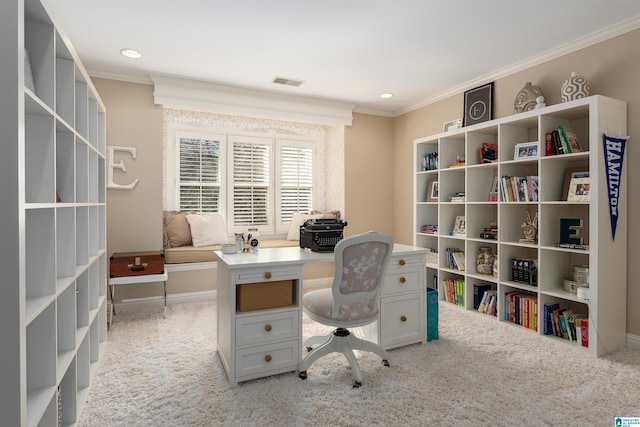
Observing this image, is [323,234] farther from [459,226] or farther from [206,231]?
[206,231]

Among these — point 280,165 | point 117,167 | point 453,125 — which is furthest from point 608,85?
point 117,167

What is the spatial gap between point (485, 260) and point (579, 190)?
3.70 ft

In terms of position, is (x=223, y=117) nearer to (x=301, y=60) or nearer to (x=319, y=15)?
(x=301, y=60)

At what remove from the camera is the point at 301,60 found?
353 centimetres

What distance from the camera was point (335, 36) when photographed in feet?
9.89

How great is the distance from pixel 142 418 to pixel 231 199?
324cm

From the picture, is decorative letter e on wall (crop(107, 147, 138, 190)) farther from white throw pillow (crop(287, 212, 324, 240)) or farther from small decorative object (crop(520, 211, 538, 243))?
small decorative object (crop(520, 211, 538, 243))

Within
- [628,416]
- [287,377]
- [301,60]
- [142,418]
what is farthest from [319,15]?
[628,416]

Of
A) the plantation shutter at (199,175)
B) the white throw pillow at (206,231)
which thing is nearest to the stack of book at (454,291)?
the white throw pillow at (206,231)

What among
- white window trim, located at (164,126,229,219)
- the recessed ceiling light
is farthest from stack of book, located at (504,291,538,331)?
the recessed ceiling light

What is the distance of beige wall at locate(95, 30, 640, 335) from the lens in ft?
9.21

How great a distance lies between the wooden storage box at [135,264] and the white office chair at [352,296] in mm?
1816

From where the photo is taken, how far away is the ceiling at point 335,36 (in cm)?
258

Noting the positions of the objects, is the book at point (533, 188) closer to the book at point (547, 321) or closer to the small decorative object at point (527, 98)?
the small decorative object at point (527, 98)
